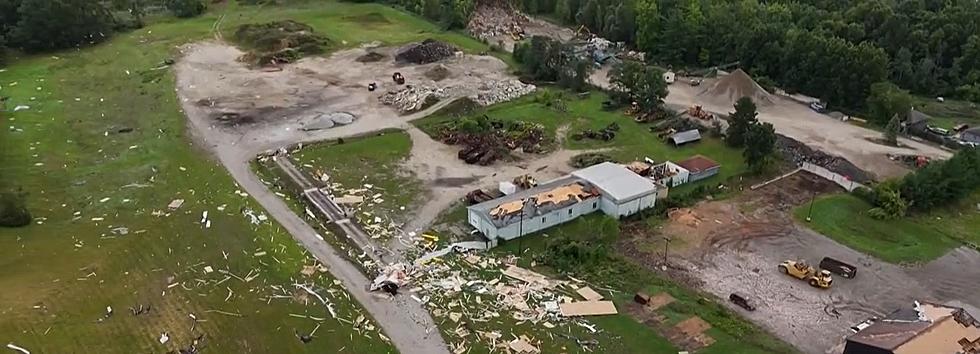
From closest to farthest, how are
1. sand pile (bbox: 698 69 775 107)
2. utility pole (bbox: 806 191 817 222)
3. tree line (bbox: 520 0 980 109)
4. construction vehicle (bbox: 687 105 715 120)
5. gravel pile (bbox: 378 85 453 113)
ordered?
utility pole (bbox: 806 191 817 222)
construction vehicle (bbox: 687 105 715 120)
gravel pile (bbox: 378 85 453 113)
sand pile (bbox: 698 69 775 107)
tree line (bbox: 520 0 980 109)

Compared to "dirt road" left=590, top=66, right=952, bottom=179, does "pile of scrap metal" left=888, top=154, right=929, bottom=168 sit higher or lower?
higher

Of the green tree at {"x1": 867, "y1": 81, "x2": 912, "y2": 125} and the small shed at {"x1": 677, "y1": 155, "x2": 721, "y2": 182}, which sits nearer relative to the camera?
the small shed at {"x1": 677, "y1": 155, "x2": 721, "y2": 182}

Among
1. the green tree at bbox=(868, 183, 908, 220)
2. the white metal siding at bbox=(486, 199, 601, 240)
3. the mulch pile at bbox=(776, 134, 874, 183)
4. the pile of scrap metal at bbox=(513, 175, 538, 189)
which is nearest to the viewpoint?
the white metal siding at bbox=(486, 199, 601, 240)


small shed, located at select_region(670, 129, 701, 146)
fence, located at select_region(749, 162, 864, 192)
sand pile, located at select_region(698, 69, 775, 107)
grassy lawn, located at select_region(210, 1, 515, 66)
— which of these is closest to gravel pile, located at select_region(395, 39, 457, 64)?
grassy lawn, located at select_region(210, 1, 515, 66)

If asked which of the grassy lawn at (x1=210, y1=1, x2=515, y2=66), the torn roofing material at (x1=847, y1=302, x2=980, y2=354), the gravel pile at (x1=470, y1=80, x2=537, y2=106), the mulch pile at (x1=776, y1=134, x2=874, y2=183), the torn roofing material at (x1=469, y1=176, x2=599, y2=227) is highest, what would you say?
the torn roofing material at (x1=847, y1=302, x2=980, y2=354)

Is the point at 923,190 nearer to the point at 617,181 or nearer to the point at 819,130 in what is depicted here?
the point at 819,130

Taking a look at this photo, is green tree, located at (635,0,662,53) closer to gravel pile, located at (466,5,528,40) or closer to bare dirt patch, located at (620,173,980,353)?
gravel pile, located at (466,5,528,40)
